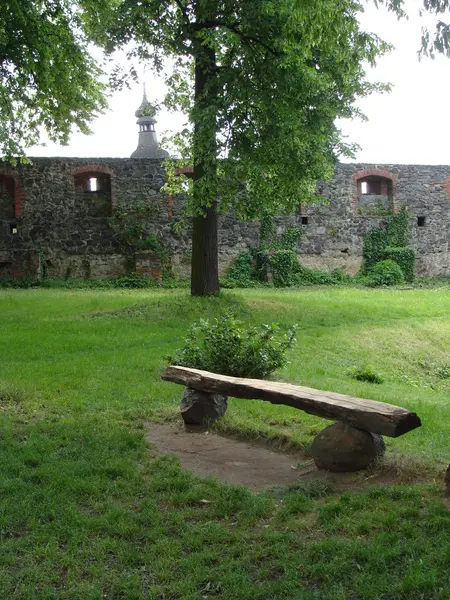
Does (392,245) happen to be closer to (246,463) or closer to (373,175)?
(373,175)

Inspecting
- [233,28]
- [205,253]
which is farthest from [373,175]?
[233,28]

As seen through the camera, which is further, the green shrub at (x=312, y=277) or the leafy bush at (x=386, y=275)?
the leafy bush at (x=386, y=275)

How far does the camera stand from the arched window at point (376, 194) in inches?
872

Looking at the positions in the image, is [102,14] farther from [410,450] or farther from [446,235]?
[446,235]

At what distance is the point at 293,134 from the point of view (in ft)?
37.9

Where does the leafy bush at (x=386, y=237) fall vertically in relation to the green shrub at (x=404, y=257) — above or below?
above

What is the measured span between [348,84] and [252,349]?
7109 mm

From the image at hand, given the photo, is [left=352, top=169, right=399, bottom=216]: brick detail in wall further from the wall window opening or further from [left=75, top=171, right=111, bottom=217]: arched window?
[left=75, top=171, right=111, bottom=217]: arched window

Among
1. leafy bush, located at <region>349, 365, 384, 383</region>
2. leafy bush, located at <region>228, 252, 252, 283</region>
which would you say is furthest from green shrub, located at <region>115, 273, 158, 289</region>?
leafy bush, located at <region>349, 365, 384, 383</region>

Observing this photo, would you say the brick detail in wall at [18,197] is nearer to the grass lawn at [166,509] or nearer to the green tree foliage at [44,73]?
the green tree foliage at [44,73]

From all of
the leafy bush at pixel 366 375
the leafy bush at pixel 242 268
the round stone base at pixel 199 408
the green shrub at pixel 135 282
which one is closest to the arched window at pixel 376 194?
Result: the leafy bush at pixel 242 268

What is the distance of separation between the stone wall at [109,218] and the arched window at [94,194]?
0.10 feet

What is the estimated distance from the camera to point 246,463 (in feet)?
17.3

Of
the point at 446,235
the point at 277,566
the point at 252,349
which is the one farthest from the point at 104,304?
the point at 446,235
